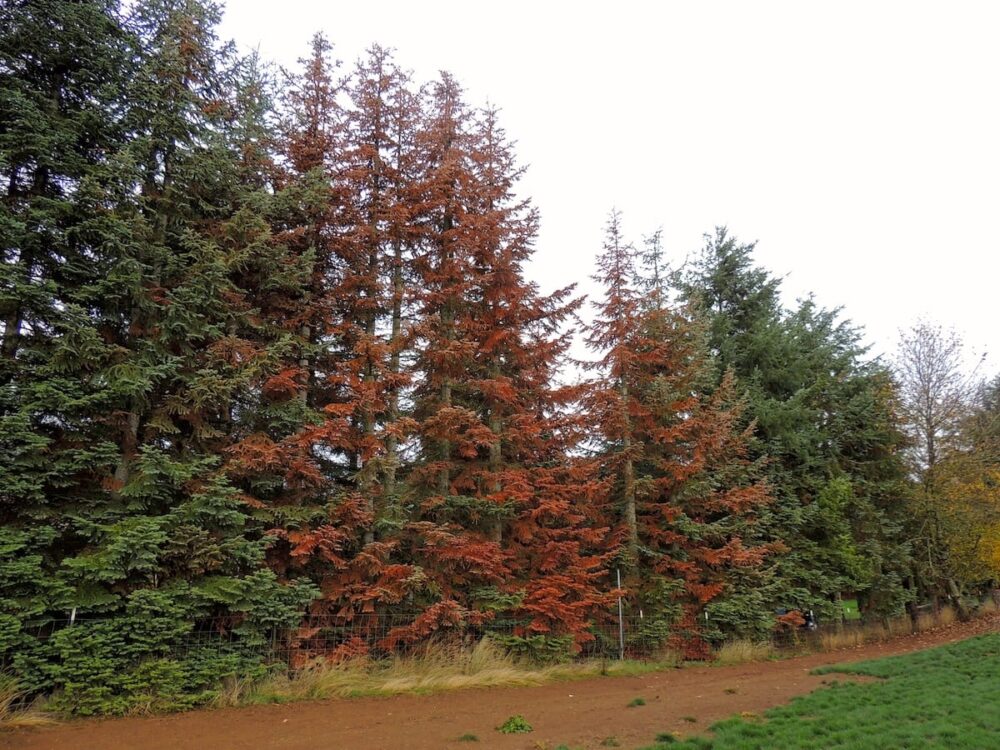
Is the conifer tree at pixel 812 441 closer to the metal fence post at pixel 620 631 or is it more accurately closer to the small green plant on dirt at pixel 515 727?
the metal fence post at pixel 620 631

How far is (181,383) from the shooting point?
1008 centimetres

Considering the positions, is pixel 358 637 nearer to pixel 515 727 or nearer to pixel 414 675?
pixel 414 675

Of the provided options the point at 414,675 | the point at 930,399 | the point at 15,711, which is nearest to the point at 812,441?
the point at 930,399

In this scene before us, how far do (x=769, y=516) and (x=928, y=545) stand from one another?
8.69m

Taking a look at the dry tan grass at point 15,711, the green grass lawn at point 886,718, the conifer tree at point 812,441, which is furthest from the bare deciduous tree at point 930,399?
the dry tan grass at point 15,711

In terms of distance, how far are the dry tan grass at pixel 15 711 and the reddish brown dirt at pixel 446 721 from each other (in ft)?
0.91

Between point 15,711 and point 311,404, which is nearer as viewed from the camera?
point 15,711

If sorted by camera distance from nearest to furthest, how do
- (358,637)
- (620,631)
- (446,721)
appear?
(446,721) < (358,637) < (620,631)

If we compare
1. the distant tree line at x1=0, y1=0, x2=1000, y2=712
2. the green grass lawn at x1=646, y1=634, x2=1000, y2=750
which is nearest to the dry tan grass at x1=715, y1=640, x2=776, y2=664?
the distant tree line at x1=0, y1=0, x2=1000, y2=712

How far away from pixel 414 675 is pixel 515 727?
3334 millimetres

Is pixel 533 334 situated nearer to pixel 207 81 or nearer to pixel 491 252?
pixel 491 252

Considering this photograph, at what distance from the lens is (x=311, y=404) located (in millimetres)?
12297

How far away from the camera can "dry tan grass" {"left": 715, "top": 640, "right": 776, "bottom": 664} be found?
14.8 metres

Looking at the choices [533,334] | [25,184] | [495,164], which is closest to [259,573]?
[25,184]
